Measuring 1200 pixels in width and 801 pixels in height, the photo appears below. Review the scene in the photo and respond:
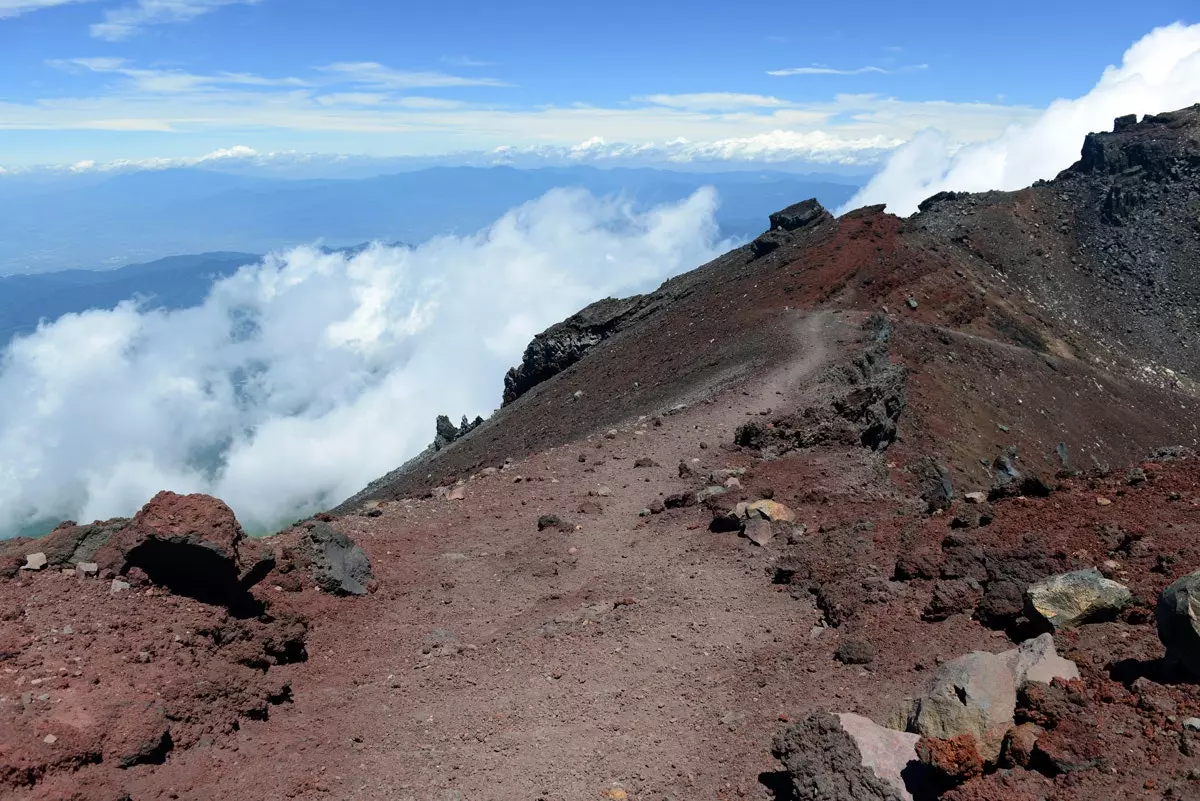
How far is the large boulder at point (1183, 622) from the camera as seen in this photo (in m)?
6.43

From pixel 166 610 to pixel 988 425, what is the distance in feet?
74.9

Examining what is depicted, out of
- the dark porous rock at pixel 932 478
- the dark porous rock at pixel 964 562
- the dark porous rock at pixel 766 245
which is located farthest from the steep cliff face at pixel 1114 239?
the dark porous rock at pixel 964 562

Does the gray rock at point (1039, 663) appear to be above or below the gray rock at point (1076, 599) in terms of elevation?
below

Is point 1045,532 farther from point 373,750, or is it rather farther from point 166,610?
point 166,610

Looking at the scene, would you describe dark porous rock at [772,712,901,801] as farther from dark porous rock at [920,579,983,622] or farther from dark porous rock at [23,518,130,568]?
dark porous rock at [23,518,130,568]

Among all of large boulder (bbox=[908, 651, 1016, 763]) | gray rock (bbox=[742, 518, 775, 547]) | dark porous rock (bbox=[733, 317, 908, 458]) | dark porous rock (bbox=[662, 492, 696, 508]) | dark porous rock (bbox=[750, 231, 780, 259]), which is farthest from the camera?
dark porous rock (bbox=[750, 231, 780, 259])

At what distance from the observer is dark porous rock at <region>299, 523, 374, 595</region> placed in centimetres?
1256

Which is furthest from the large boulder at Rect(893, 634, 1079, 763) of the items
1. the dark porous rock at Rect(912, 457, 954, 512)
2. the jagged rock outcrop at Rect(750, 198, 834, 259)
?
the jagged rock outcrop at Rect(750, 198, 834, 259)

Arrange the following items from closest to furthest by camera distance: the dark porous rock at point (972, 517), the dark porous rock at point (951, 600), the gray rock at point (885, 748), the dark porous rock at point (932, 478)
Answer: the gray rock at point (885, 748) < the dark porous rock at point (951, 600) < the dark porous rock at point (972, 517) < the dark porous rock at point (932, 478)

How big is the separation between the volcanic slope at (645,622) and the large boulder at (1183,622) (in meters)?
0.32

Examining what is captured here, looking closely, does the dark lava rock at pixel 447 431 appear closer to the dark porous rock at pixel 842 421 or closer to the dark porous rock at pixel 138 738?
the dark porous rock at pixel 842 421

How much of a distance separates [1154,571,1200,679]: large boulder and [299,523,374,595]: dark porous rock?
10615mm

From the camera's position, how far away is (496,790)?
7.82 m

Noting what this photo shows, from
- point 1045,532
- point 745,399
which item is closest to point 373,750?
point 1045,532
